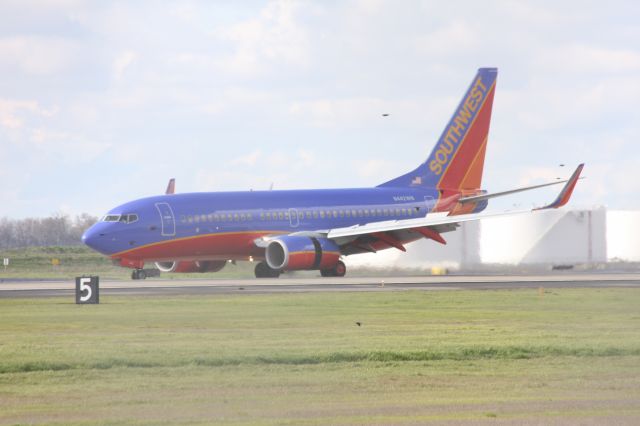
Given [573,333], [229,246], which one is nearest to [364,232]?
[229,246]

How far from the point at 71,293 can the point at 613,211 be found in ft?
133

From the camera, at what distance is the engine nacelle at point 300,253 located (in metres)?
61.9

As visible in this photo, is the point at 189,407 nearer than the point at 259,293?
Yes

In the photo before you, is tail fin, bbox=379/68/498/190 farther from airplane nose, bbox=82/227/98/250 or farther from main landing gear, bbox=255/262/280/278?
airplane nose, bbox=82/227/98/250

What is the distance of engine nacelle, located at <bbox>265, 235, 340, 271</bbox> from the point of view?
6194cm

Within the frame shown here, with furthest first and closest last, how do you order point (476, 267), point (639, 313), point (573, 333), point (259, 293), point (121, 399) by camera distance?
point (476, 267), point (259, 293), point (639, 313), point (573, 333), point (121, 399)

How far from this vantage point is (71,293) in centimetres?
4869

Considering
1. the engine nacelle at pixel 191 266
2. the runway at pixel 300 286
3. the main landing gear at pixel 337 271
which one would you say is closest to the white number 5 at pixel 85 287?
the runway at pixel 300 286

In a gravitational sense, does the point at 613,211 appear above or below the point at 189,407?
above

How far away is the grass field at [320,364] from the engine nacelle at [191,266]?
26627 millimetres

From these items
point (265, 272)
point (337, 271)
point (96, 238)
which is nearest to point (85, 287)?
point (96, 238)

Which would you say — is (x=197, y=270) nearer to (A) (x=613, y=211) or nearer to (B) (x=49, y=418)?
(A) (x=613, y=211)

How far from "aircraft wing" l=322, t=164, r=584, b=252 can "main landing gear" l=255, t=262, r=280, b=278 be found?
3488 mm

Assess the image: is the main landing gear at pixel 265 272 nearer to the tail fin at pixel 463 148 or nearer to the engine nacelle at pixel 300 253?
the engine nacelle at pixel 300 253
